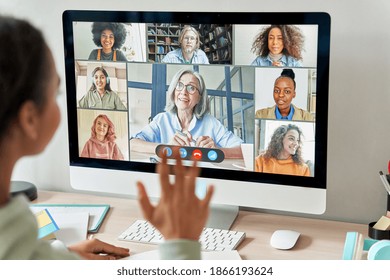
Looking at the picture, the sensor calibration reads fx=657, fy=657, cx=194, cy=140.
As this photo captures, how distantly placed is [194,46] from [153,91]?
0.12 meters

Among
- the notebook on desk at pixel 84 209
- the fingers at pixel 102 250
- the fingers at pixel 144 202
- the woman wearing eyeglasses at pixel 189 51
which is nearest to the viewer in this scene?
the fingers at pixel 144 202

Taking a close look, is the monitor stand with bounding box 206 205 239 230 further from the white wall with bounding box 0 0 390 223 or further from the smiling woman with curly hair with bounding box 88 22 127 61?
the smiling woman with curly hair with bounding box 88 22 127 61

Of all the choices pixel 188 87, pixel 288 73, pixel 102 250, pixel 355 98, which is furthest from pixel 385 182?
pixel 102 250

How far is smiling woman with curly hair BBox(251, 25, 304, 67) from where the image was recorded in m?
1.17

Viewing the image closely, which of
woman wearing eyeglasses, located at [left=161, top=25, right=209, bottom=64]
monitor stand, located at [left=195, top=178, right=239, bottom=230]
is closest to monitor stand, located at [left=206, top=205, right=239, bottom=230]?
monitor stand, located at [left=195, top=178, right=239, bottom=230]

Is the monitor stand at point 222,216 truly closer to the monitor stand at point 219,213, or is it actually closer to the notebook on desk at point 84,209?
the monitor stand at point 219,213

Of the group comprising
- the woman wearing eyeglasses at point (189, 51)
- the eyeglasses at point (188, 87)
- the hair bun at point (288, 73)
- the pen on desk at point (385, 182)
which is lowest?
the pen on desk at point (385, 182)

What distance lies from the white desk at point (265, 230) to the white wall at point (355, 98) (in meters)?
0.07

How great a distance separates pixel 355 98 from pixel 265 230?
326mm

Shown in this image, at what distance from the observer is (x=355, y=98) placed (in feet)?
4.40

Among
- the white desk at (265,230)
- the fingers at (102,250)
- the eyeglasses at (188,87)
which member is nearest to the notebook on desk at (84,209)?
the white desk at (265,230)

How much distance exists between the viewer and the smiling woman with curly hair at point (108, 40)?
1.28 m

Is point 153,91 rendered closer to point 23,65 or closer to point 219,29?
point 219,29

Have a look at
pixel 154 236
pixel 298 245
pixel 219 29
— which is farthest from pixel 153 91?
pixel 298 245
